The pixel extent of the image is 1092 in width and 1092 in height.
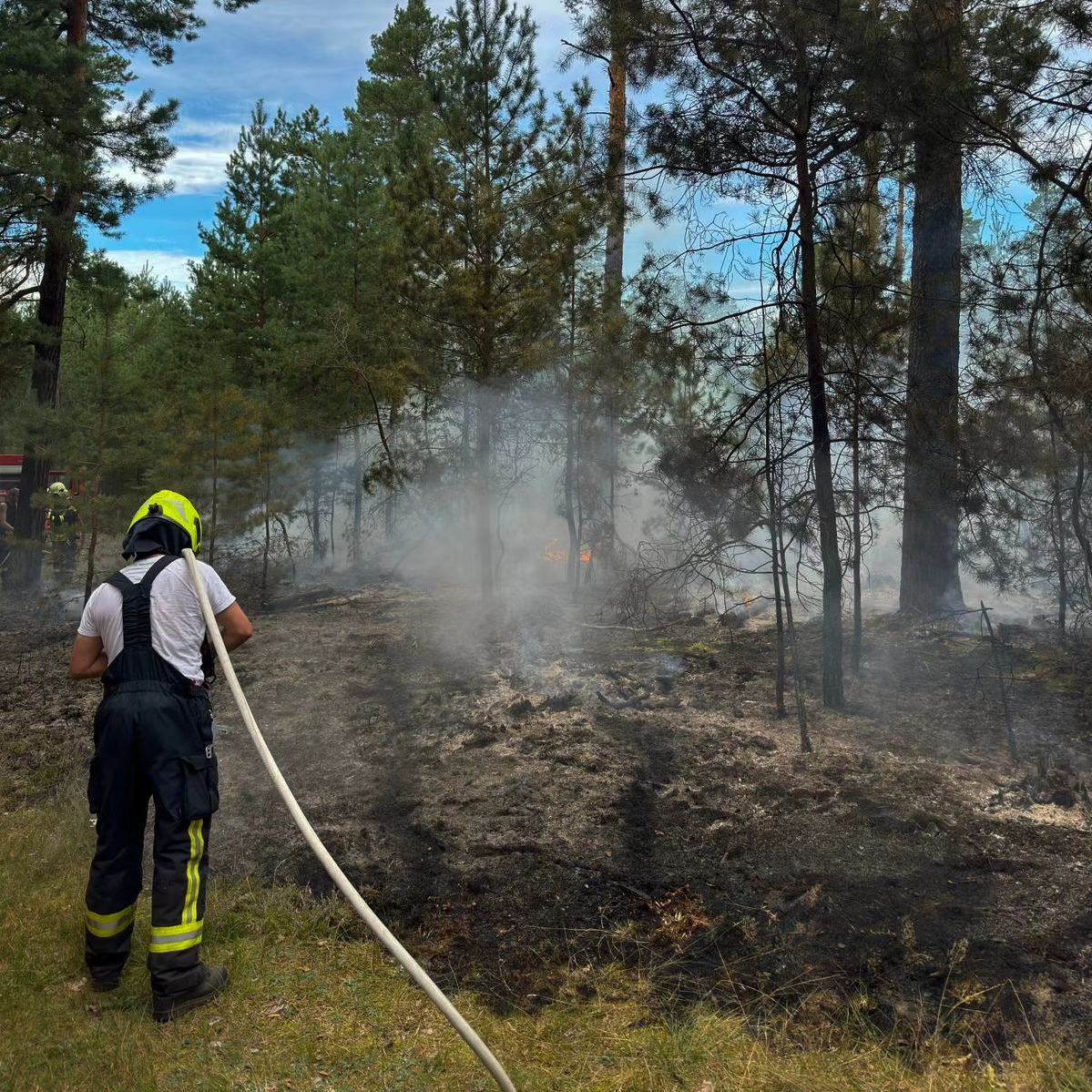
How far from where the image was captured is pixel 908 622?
417 inches

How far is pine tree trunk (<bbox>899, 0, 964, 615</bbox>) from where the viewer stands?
24.1ft

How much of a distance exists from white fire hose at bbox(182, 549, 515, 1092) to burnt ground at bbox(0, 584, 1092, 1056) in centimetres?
99

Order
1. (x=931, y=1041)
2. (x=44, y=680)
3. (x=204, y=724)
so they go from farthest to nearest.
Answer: (x=44, y=680) < (x=204, y=724) < (x=931, y=1041)

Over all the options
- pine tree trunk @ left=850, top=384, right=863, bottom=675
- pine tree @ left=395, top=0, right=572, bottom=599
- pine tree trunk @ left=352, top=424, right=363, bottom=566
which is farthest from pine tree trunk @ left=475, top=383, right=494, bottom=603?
pine tree trunk @ left=850, top=384, right=863, bottom=675

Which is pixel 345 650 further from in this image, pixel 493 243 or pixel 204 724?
pixel 204 724

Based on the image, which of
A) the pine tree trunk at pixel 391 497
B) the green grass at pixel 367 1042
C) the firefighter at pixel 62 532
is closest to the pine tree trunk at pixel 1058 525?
the green grass at pixel 367 1042

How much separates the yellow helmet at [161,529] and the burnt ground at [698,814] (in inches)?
85.1

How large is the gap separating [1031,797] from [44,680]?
386 inches

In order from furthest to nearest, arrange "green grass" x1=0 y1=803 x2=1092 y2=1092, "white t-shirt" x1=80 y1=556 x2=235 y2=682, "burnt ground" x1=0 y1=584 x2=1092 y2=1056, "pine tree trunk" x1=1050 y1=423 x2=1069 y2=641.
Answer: "pine tree trunk" x1=1050 y1=423 x2=1069 y2=641, "burnt ground" x1=0 y1=584 x2=1092 y2=1056, "white t-shirt" x1=80 y1=556 x2=235 y2=682, "green grass" x1=0 y1=803 x2=1092 y2=1092

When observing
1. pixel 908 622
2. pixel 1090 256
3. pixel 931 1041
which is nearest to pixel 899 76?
pixel 1090 256

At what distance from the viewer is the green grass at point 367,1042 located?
127 inches

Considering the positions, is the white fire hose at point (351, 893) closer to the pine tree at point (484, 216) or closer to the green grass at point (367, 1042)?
the green grass at point (367, 1042)

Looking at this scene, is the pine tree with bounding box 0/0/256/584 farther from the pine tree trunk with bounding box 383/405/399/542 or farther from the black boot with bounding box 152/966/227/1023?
the black boot with bounding box 152/966/227/1023

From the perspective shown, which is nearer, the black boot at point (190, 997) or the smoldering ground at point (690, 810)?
the black boot at point (190, 997)
